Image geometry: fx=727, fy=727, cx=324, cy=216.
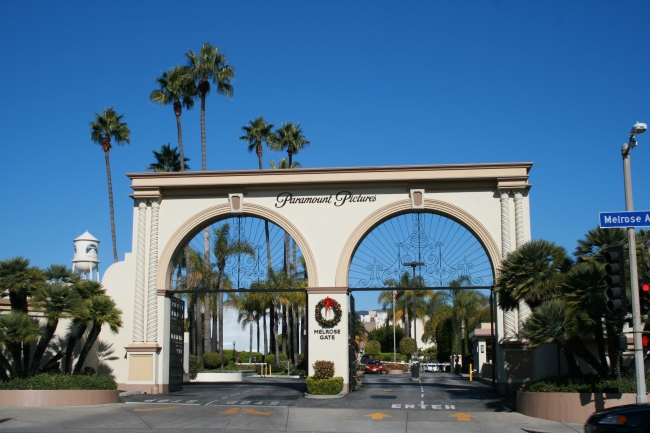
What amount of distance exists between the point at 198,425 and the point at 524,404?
886cm

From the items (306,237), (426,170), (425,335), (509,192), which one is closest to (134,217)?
(306,237)

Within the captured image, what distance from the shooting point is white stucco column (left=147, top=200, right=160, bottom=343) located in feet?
87.2

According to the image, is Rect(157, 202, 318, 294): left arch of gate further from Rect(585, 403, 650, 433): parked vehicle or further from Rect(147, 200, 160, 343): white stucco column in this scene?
Rect(585, 403, 650, 433): parked vehicle

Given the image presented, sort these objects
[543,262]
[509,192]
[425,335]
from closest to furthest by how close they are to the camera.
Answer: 1. [543,262]
2. [509,192]
3. [425,335]

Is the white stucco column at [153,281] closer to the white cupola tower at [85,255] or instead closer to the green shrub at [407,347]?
the white cupola tower at [85,255]

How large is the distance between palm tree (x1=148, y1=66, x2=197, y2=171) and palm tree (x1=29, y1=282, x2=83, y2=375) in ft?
71.3

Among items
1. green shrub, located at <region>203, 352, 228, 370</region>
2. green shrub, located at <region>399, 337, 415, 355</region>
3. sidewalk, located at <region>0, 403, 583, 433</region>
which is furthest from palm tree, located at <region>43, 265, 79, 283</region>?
green shrub, located at <region>399, 337, 415, 355</region>

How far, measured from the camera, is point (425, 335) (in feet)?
261

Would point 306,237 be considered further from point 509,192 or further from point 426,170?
point 509,192

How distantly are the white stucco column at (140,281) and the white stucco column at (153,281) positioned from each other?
0.83ft

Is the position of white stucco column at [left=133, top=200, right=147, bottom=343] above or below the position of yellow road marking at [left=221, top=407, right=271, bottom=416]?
above

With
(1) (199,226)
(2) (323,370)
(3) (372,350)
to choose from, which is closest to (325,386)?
(2) (323,370)

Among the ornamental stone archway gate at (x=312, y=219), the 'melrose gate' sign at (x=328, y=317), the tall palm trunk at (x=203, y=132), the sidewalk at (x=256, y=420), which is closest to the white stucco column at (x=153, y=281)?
the ornamental stone archway gate at (x=312, y=219)

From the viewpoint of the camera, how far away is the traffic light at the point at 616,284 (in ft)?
51.0
